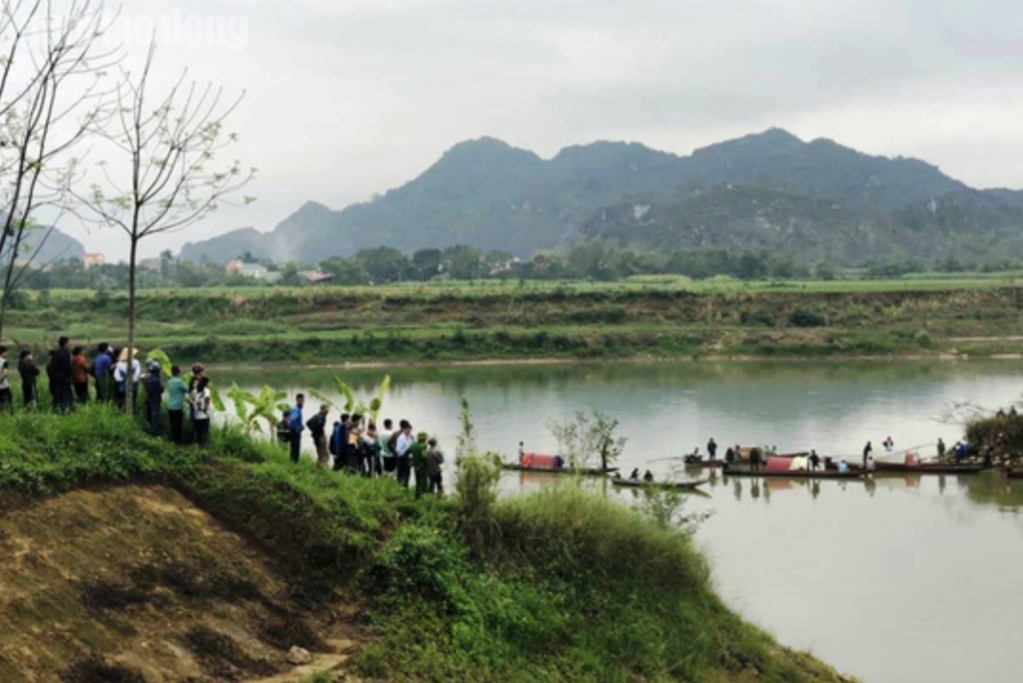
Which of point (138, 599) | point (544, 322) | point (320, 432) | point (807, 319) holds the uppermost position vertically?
point (807, 319)

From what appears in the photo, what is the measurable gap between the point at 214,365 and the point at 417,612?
52.3 meters

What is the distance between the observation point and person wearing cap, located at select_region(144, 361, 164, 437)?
508 inches

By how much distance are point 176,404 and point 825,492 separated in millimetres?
23501

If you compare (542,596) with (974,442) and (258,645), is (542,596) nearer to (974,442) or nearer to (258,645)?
(258,645)

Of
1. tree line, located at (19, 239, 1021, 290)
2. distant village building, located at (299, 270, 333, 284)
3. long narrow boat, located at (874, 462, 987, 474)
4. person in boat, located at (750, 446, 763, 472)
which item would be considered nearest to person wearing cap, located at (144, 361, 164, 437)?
person in boat, located at (750, 446, 763, 472)

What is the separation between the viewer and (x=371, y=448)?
48.9 ft

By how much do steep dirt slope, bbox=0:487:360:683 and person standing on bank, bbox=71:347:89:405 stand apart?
2664 mm

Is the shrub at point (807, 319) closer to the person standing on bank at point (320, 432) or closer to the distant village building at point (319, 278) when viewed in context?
the distant village building at point (319, 278)

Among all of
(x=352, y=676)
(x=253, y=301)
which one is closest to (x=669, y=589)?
(x=352, y=676)

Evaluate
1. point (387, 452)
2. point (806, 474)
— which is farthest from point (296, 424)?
point (806, 474)

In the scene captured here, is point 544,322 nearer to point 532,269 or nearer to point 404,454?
point 404,454

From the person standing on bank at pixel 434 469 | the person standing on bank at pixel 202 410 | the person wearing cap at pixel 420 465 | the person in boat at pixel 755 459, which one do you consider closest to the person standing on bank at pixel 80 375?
the person standing on bank at pixel 202 410

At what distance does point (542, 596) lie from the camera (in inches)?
496

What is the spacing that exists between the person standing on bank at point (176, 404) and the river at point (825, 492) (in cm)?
844
